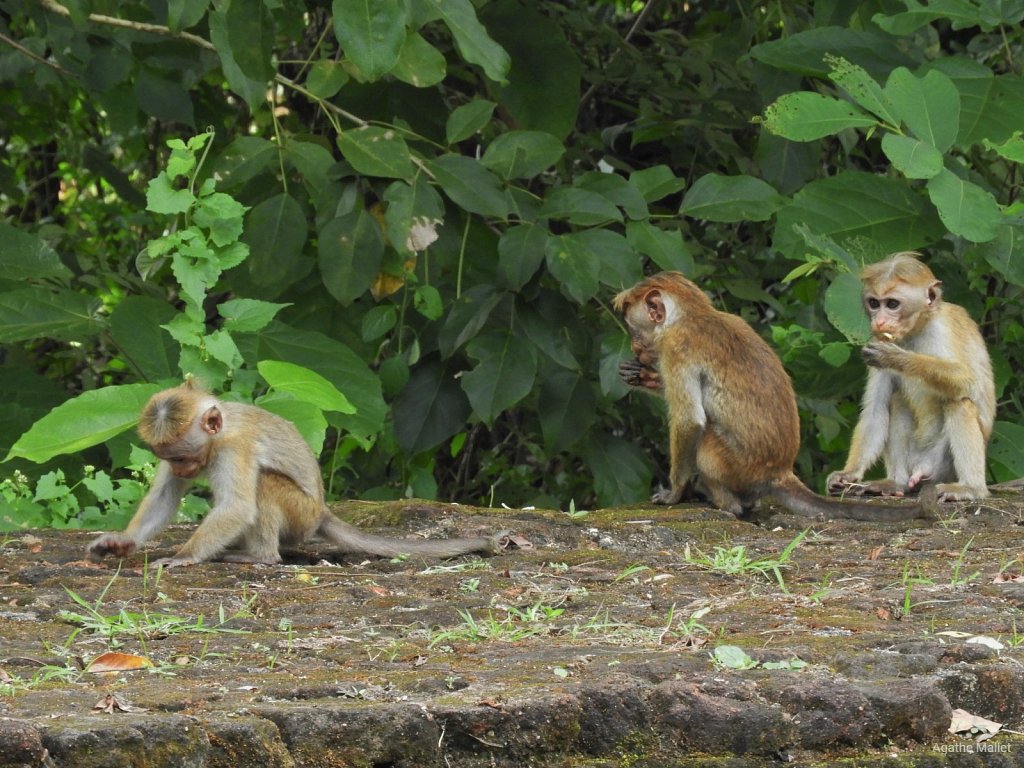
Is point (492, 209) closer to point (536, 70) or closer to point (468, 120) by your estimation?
point (468, 120)

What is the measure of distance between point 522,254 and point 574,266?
29cm

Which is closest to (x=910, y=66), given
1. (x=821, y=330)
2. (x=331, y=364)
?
(x=821, y=330)

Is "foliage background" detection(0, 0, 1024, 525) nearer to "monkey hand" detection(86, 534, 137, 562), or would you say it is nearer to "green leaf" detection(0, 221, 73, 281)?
"green leaf" detection(0, 221, 73, 281)

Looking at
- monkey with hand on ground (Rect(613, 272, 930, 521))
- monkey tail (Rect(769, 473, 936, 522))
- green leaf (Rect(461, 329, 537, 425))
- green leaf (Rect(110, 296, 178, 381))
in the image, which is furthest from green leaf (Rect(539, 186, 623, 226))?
green leaf (Rect(110, 296, 178, 381))

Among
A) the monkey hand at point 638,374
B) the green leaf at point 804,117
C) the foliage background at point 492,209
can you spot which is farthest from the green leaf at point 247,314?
the green leaf at point 804,117

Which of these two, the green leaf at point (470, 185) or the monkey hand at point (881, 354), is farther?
the monkey hand at point (881, 354)

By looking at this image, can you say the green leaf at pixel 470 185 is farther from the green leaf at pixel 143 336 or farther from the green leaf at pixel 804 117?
the green leaf at pixel 143 336

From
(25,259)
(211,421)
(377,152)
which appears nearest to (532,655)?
(211,421)

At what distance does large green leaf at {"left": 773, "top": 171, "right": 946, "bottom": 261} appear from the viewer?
7180mm

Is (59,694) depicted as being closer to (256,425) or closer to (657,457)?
(256,425)

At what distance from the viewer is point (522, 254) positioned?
6.81 meters

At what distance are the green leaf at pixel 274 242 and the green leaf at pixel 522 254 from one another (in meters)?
0.93

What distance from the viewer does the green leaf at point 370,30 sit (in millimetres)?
4723

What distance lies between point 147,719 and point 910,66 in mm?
6496
